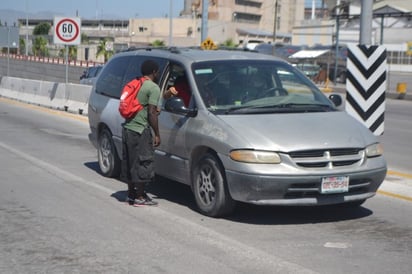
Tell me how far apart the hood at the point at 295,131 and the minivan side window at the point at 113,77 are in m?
2.87

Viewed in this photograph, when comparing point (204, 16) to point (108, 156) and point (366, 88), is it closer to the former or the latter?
point (366, 88)

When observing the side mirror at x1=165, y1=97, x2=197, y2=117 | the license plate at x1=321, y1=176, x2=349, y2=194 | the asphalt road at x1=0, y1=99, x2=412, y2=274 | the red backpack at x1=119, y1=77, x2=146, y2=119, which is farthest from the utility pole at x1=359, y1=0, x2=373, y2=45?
the license plate at x1=321, y1=176, x2=349, y2=194

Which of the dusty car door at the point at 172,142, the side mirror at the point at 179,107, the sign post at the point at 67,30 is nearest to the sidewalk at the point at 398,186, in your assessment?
the dusty car door at the point at 172,142

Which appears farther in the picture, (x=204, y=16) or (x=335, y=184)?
(x=204, y=16)

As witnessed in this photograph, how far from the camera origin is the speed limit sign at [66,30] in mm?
25578

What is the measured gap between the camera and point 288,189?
24.7ft

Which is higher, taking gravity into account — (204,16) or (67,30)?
(204,16)

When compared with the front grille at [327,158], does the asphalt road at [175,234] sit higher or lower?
lower

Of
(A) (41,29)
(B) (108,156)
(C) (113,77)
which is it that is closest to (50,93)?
(C) (113,77)

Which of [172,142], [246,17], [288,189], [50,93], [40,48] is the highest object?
[246,17]

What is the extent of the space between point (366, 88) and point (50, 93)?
15524 mm

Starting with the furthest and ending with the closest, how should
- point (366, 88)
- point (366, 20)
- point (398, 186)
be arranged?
1. point (366, 88)
2. point (366, 20)
3. point (398, 186)

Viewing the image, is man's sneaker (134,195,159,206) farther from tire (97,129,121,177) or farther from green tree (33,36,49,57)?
green tree (33,36,49,57)

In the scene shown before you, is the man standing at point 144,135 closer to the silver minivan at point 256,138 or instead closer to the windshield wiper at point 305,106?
the silver minivan at point 256,138
